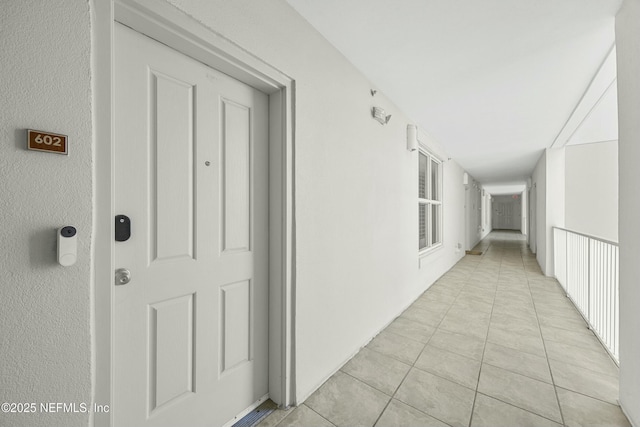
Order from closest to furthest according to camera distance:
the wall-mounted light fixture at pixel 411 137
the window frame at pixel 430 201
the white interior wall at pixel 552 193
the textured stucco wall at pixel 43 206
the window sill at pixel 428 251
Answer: the textured stucco wall at pixel 43 206
the wall-mounted light fixture at pixel 411 137
the window sill at pixel 428 251
the window frame at pixel 430 201
the white interior wall at pixel 552 193

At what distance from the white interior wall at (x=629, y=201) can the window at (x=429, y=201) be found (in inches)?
89.5

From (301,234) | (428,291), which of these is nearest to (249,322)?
(301,234)

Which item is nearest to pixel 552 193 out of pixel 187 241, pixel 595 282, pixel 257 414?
pixel 595 282

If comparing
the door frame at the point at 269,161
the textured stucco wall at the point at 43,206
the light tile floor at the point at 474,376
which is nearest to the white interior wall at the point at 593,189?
the light tile floor at the point at 474,376

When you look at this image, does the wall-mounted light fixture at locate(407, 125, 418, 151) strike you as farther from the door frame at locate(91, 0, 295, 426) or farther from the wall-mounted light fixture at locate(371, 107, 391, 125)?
the door frame at locate(91, 0, 295, 426)

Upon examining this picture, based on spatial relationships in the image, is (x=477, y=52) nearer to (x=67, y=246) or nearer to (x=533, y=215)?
(x=67, y=246)

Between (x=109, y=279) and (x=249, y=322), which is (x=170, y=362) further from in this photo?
(x=109, y=279)

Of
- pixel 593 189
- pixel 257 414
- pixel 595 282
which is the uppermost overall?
pixel 593 189

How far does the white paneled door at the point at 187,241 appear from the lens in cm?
105

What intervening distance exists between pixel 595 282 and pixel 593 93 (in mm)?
1939

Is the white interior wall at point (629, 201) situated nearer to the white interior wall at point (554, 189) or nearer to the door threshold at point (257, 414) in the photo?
the door threshold at point (257, 414)

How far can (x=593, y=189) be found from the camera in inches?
181

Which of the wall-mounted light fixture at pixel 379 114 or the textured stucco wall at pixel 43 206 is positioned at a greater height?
the wall-mounted light fixture at pixel 379 114

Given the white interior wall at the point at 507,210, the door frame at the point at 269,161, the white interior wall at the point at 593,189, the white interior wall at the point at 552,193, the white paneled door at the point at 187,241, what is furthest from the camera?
the white interior wall at the point at 507,210
